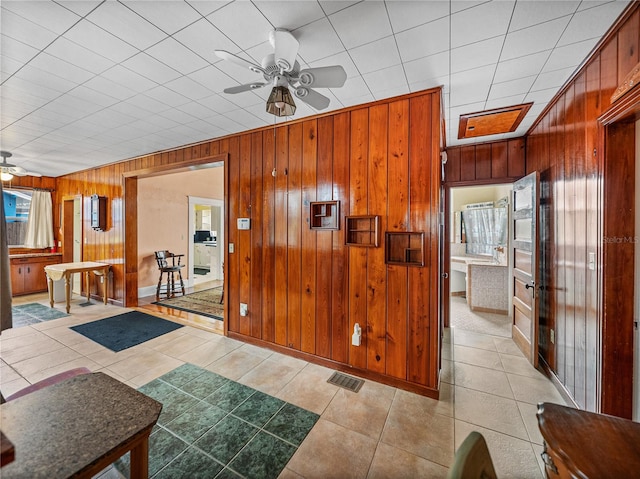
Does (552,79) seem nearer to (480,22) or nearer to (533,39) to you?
(533,39)

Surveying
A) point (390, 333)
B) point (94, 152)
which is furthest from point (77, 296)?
point (390, 333)

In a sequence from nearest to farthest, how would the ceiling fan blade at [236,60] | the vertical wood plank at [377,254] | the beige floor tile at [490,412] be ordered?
the ceiling fan blade at [236,60], the beige floor tile at [490,412], the vertical wood plank at [377,254]

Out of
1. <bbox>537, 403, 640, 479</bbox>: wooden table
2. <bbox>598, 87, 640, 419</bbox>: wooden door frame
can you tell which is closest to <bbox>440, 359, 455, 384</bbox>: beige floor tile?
<bbox>598, 87, 640, 419</bbox>: wooden door frame

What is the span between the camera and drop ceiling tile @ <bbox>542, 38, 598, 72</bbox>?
1.77 meters

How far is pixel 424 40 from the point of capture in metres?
1.71

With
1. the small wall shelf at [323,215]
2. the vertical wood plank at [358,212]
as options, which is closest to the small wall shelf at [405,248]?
the vertical wood plank at [358,212]

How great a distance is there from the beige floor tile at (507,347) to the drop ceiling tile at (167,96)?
450 cm

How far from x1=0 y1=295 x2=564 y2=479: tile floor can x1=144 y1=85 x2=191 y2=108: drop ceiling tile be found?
273 cm

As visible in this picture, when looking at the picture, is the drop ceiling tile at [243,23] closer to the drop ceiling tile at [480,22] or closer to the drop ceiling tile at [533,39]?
the drop ceiling tile at [480,22]

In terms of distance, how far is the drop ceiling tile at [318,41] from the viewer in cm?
162

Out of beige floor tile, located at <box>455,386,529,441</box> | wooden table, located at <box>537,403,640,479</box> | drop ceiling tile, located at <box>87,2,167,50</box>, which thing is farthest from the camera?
beige floor tile, located at <box>455,386,529,441</box>

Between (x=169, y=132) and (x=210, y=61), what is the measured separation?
1.83m

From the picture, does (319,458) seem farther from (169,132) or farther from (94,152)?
(94,152)

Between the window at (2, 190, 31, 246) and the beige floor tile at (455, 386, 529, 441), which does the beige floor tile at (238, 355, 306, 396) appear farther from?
the window at (2, 190, 31, 246)
